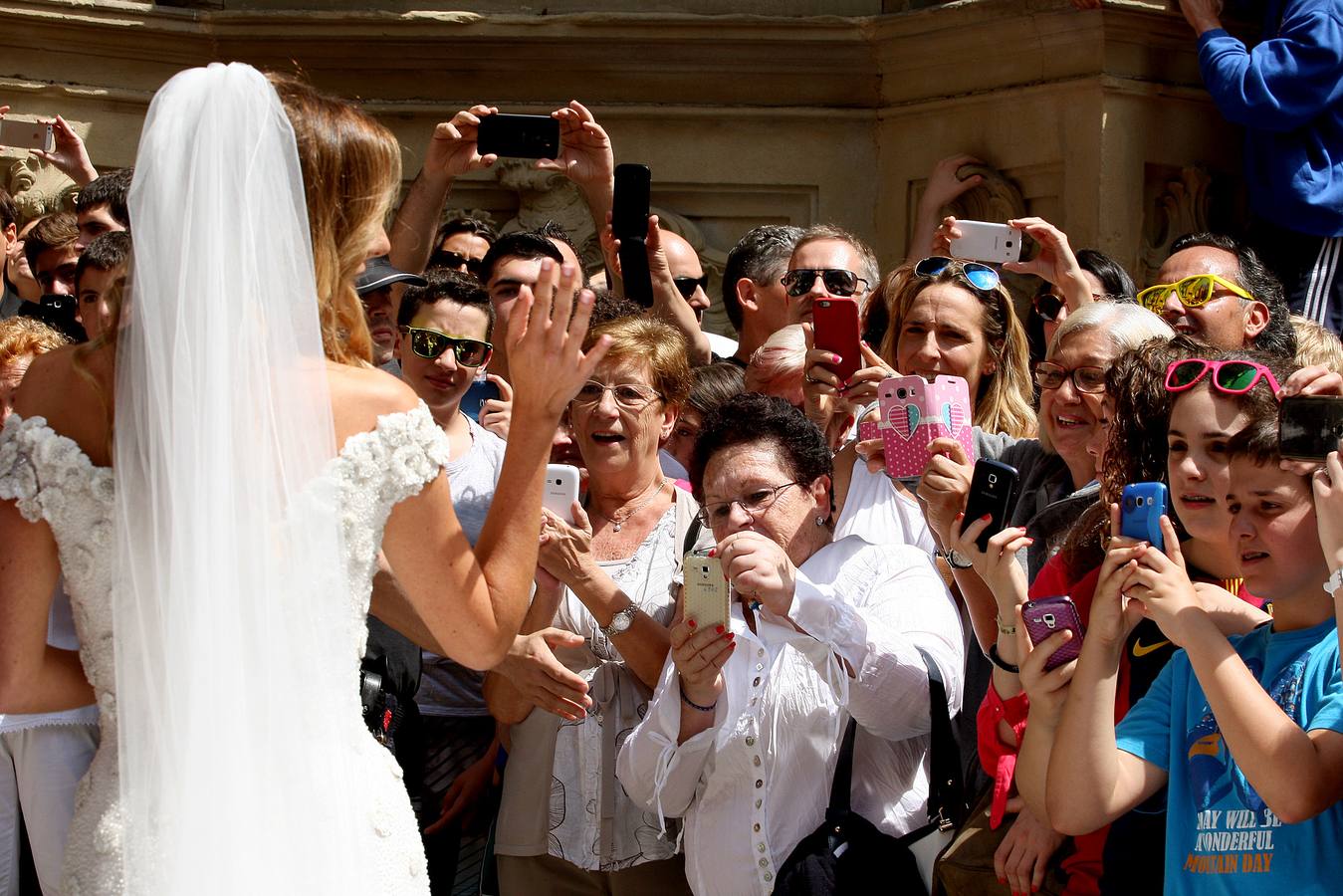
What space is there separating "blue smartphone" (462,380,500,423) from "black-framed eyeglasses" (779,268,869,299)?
967mm

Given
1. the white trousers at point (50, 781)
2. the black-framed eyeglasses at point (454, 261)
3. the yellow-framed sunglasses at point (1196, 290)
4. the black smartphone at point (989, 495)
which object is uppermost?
the black-framed eyeglasses at point (454, 261)

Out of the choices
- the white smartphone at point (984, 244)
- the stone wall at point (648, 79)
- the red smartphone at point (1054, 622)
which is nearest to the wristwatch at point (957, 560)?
the red smartphone at point (1054, 622)

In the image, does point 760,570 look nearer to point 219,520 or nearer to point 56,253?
point 219,520

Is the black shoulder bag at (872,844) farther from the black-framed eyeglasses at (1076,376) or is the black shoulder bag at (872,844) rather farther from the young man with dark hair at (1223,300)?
the young man with dark hair at (1223,300)

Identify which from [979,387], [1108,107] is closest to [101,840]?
[979,387]

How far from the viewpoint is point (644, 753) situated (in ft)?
12.2

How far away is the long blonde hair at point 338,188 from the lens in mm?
2699

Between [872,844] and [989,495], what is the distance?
2.41ft

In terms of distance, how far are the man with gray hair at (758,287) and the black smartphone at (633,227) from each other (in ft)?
1.70

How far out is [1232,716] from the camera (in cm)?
270

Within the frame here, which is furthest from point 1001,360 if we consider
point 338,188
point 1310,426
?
point 338,188

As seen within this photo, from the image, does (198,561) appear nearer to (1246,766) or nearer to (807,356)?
(1246,766)

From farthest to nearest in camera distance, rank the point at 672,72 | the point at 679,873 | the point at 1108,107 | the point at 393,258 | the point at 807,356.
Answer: the point at 672,72 → the point at 1108,107 → the point at 393,258 → the point at 807,356 → the point at 679,873

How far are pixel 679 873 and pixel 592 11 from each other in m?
3.83
